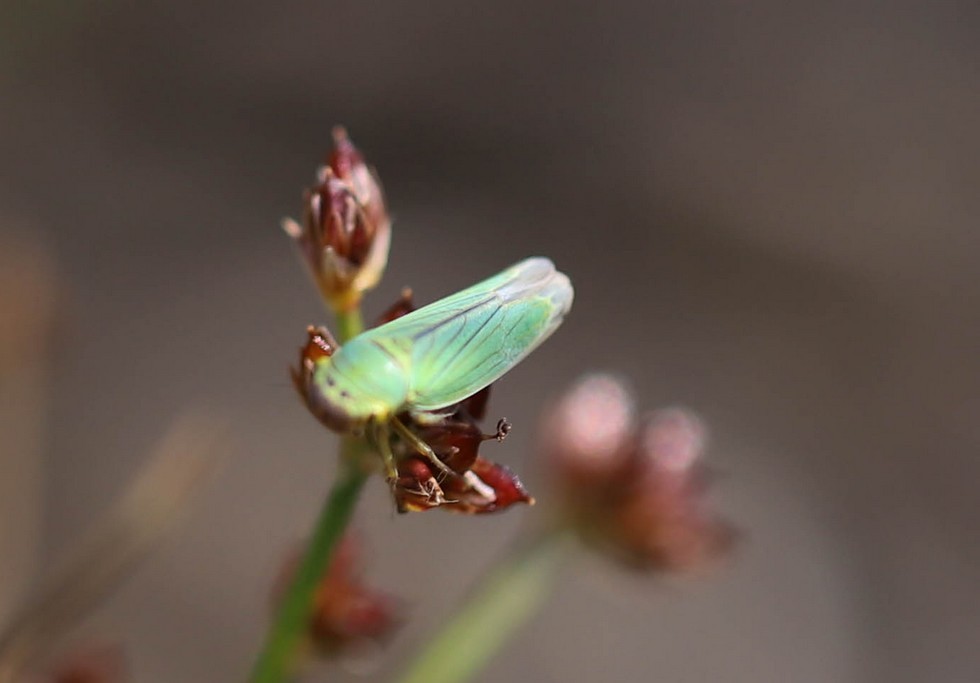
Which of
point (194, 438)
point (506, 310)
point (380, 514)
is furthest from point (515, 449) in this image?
point (506, 310)

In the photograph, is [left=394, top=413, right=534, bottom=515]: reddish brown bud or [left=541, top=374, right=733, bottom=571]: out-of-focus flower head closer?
[left=394, top=413, right=534, bottom=515]: reddish brown bud

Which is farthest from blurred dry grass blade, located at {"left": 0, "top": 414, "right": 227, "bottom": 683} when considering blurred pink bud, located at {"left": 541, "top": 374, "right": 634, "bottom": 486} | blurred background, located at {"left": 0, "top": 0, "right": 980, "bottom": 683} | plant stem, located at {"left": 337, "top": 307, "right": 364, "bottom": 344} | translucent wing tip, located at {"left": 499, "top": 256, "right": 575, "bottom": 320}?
blurred background, located at {"left": 0, "top": 0, "right": 980, "bottom": 683}

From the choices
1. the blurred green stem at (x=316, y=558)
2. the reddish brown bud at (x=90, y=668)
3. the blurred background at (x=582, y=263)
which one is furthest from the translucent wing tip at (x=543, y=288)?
the blurred background at (x=582, y=263)

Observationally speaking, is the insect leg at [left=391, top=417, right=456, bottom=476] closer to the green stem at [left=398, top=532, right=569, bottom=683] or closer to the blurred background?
the green stem at [left=398, top=532, right=569, bottom=683]

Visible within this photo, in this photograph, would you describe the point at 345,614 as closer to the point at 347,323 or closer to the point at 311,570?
the point at 311,570

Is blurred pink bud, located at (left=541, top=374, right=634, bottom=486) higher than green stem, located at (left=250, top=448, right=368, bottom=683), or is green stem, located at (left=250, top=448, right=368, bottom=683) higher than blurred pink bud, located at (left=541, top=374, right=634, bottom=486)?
green stem, located at (left=250, top=448, right=368, bottom=683)

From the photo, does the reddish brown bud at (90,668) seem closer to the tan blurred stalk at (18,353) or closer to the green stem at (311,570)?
the tan blurred stalk at (18,353)
